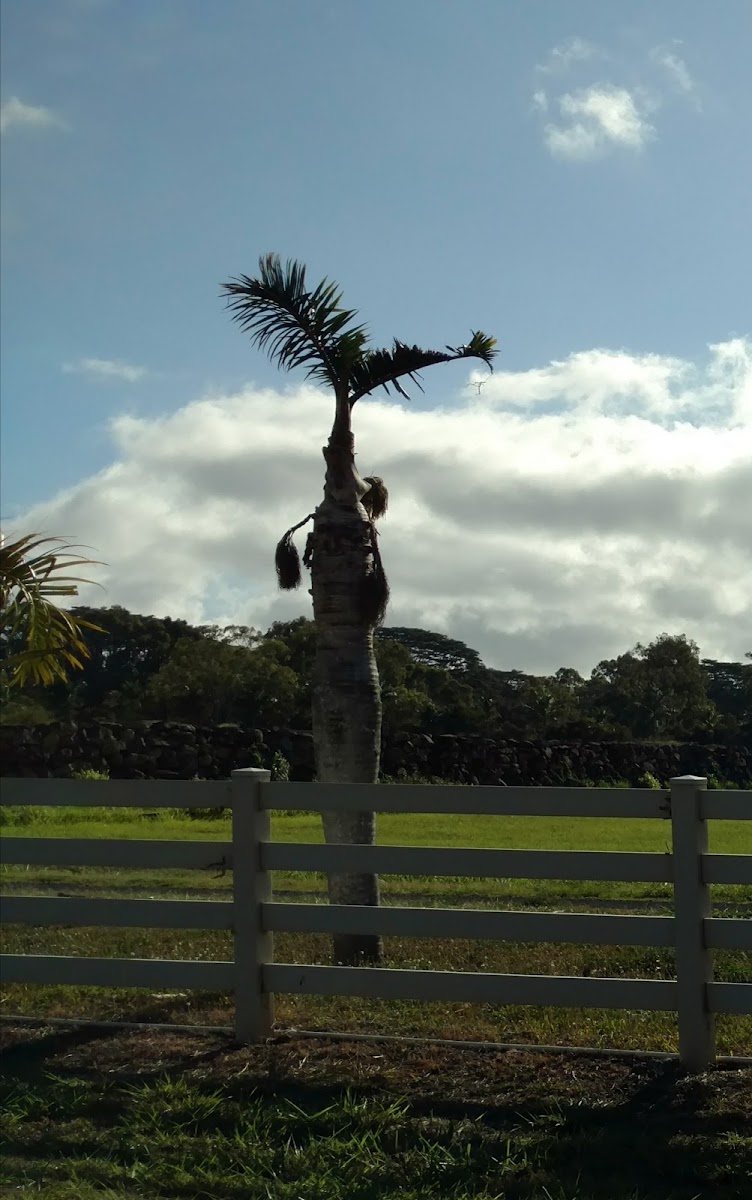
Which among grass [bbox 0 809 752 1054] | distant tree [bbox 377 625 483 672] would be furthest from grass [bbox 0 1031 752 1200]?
distant tree [bbox 377 625 483 672]

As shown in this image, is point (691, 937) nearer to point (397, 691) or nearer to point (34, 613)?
point (34, 613)

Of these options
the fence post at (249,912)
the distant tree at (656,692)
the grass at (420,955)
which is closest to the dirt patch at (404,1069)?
the fence post at (249,912)

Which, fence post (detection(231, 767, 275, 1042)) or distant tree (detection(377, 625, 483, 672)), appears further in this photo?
distant tree (detection(377, 625, 483, 672))

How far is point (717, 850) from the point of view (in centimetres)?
1628

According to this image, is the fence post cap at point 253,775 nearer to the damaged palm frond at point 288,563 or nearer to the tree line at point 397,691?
the damaged palm frond at point 288,563

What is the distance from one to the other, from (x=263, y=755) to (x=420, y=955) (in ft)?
49.6

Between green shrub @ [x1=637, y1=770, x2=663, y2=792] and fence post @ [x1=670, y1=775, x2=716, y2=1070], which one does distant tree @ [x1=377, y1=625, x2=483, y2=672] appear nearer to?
green shrub @ [x1=637, y1=770, x2=663, y2=792]

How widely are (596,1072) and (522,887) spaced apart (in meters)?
6.79

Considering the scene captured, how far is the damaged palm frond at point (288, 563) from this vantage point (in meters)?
9.52

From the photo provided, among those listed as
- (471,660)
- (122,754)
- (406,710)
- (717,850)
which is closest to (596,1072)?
(717,850)

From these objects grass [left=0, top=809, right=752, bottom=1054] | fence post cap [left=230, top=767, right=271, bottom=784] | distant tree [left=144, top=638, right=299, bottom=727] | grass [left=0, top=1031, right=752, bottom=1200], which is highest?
distant tree [left=144, top=638, right=299, bottom=727]

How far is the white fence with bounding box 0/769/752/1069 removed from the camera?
5488mm

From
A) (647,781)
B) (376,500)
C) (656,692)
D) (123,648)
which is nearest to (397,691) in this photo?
(647,781)

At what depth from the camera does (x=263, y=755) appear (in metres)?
23.7
